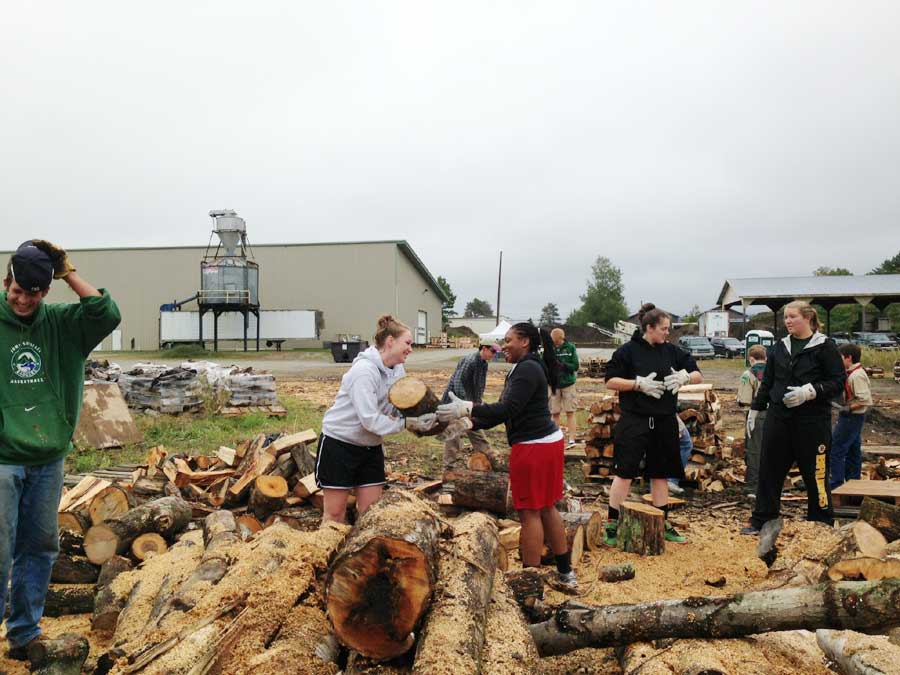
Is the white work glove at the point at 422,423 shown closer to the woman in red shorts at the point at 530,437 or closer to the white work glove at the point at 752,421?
the woman in red shorts at the point at 530,437

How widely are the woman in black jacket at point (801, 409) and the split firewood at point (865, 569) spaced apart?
5.38 feet

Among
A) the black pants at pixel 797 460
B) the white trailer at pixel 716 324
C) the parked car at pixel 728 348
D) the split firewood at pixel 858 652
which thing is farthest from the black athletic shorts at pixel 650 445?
the white trailer at pixel 716 324

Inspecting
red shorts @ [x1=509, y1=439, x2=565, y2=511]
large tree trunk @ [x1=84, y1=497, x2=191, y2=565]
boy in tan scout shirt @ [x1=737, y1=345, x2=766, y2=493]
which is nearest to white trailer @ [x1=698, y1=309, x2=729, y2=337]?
boy in tan scout shirt @ [x1=737, y1=345, x2=766, y2=493]

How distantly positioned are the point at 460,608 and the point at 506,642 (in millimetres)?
242

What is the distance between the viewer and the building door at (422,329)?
147 feet

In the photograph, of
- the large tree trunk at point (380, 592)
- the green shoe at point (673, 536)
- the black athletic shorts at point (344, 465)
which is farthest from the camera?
the green shoe at point (673, 536)

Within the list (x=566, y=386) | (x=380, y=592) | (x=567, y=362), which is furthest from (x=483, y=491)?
(x=567, y=362)

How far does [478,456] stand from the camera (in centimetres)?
610

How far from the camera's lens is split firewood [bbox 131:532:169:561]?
169 inches

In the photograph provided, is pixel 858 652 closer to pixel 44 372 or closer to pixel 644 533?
pixel 644 533

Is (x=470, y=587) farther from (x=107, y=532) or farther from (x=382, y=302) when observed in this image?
(x=382, y=302)

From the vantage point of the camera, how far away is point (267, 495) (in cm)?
520

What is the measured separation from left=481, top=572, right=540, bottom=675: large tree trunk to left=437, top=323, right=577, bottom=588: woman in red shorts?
106 centimetres

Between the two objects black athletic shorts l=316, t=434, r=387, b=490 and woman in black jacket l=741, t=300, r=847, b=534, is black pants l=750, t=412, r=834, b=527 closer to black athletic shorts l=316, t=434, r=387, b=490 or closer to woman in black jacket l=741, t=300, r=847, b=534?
woman in black jacket l=741, t=300, r=847, b=534
